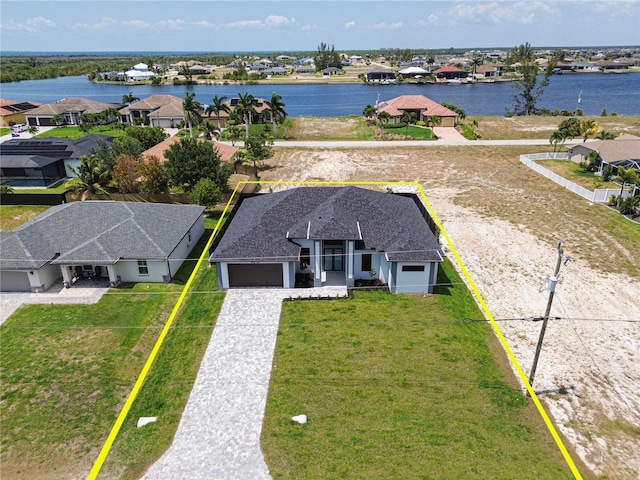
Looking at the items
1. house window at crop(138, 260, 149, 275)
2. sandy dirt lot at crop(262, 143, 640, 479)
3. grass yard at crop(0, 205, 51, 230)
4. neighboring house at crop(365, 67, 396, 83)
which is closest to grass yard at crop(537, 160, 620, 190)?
sandy dirt lot at crop(262, 143, 640, 479)

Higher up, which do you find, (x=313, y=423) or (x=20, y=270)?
(x=20, y=270)

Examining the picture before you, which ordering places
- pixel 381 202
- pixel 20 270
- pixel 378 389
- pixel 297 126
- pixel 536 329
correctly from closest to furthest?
pixel 378 389, pixel 536 329, pixel 20 270, pixel 381 202, pixel 297 126

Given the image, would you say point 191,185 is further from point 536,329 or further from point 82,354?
point 536,329

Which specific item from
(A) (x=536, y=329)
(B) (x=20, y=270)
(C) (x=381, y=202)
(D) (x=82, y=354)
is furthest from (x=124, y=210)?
(A) (x=536, y=329)

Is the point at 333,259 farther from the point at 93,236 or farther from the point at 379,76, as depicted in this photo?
the point at 379,76

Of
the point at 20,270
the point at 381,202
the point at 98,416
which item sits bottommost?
the point at 98,416

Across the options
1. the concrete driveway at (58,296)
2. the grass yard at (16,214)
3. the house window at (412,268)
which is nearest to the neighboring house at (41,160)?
the grass yard at (16,214)
